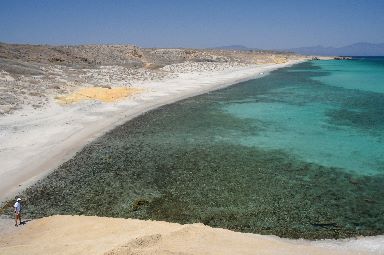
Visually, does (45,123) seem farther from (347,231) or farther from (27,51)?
(27,51)

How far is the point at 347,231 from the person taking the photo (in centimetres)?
1303

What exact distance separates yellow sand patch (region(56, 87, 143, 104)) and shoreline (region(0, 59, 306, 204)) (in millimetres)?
1269

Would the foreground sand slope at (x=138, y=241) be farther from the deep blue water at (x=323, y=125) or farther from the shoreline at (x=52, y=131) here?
the deep blue water at (x=323, y=125)

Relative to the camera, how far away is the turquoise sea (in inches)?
561

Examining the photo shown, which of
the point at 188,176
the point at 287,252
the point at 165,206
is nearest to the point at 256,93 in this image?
the point at 188,176

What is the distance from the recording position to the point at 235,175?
18.2 metres

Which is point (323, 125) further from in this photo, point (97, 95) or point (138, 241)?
point (138, 241)

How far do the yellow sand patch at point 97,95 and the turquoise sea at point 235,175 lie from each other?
724 centimetres

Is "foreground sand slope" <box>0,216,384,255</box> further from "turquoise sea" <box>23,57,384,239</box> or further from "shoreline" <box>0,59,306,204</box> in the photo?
"shoreline" <box>0,59,306,204</box>

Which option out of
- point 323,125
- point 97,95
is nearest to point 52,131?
point 97,95

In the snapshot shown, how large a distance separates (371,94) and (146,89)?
28.7 metres

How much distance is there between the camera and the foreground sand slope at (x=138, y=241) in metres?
9.52

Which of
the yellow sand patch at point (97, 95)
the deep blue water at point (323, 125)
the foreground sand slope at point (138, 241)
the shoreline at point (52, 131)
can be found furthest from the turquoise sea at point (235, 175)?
the yellow sand patch at point (97, 95)

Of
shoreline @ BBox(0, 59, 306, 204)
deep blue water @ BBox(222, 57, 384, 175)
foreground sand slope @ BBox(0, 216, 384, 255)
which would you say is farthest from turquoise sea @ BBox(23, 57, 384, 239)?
foreground sand slope @ BBox(0, 216, 384, 255)
